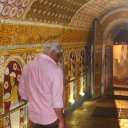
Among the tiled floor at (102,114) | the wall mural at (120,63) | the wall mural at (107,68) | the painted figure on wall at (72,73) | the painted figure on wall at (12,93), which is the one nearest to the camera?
the painted figure on wall at (12,93)

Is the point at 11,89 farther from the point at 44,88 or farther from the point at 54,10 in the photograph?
the point at 54,10

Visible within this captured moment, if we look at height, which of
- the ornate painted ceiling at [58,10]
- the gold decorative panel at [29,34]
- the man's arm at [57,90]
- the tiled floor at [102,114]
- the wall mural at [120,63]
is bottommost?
the tiled floor at [102,114]

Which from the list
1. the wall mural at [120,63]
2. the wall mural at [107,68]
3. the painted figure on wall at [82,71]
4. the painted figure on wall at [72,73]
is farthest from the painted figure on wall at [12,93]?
the wall mural at [120,63]

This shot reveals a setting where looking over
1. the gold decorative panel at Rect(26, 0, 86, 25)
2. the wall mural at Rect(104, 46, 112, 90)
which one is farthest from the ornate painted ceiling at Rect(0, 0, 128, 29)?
the wall mural at Rect(104, 46, 112, 90)

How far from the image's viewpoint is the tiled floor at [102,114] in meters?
9.04

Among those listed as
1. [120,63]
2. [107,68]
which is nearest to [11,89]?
[107,68]

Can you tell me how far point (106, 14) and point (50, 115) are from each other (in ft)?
32.4

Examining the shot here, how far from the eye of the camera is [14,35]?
6113 millimetres

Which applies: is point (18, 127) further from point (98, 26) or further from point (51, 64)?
point (98, 26)

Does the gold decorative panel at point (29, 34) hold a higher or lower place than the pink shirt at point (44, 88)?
higher

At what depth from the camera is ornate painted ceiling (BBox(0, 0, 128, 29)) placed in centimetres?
585

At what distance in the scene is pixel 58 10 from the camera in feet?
26.7

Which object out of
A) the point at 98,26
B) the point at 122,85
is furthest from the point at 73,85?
the point at 122,85

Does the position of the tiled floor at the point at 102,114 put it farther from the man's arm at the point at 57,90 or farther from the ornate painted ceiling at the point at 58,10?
the man's arm at the point at 57,90
